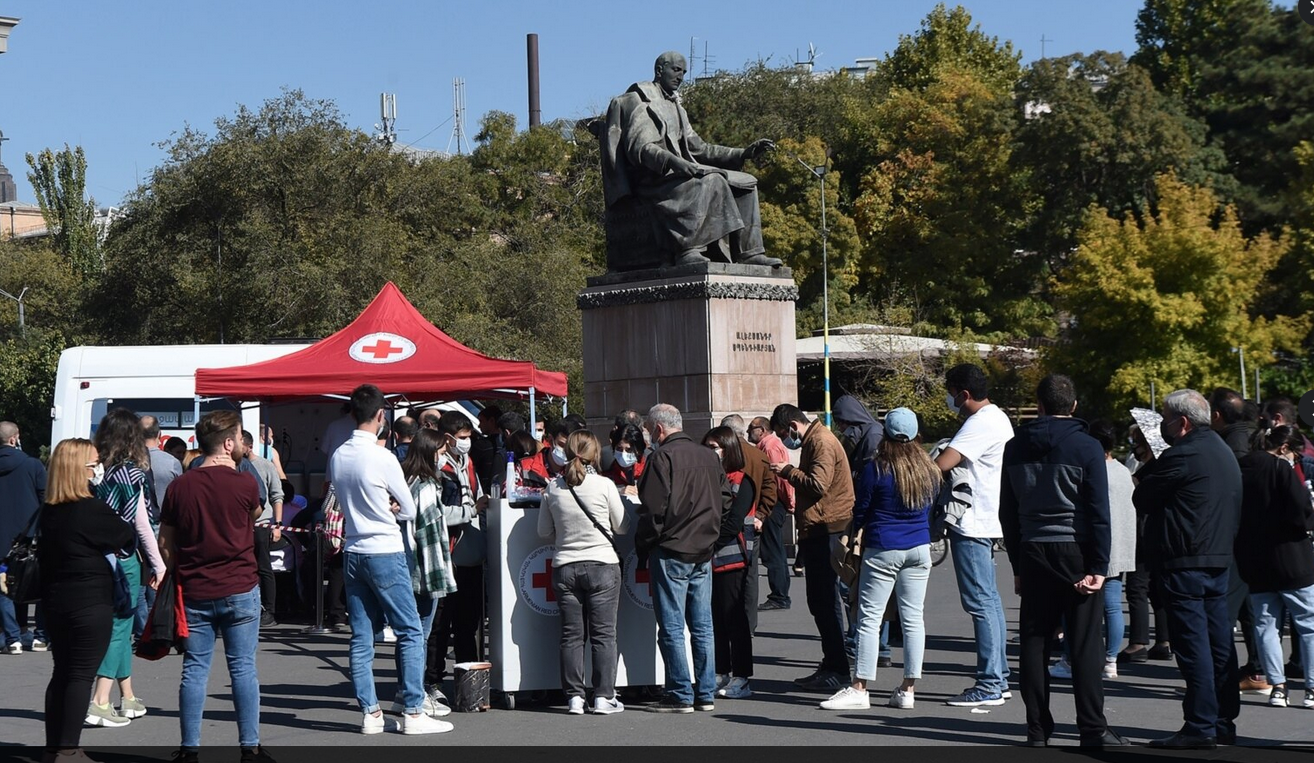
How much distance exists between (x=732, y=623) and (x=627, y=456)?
4.91 ft

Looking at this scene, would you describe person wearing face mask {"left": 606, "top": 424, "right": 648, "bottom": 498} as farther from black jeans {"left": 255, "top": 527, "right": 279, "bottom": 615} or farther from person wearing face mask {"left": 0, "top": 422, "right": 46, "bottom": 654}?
person wearing face mask {"left": 0, "top": 422, "right": 46, "bottom": 654}

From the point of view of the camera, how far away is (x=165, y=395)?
69.4 feet

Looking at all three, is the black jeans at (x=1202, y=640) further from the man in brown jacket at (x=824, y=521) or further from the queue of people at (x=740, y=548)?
the man in brown jacket at (x=824, y=521)

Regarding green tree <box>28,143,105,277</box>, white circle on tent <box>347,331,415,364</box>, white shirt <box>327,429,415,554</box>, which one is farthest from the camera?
green tree <box>28,143,105,277</box>

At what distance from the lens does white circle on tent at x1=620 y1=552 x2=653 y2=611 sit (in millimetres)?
9570

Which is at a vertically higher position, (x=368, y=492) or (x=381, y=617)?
(x=368, y=492)

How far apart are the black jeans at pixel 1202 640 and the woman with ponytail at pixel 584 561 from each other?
296cm

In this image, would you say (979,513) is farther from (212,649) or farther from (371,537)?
(212,649)

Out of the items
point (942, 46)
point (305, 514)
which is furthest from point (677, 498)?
point (942, 46)

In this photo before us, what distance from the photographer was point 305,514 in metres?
14.4

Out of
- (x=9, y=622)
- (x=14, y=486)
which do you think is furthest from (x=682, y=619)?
(x=9, y=622)

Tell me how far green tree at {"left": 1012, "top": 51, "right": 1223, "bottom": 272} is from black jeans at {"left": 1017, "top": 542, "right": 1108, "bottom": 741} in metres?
38.6

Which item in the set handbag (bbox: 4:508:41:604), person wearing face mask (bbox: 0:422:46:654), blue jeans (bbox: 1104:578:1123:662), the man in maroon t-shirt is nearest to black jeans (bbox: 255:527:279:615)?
person wearing face mask (bbox: 0:422:46:654)

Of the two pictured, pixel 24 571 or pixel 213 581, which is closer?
pixel 213 581
